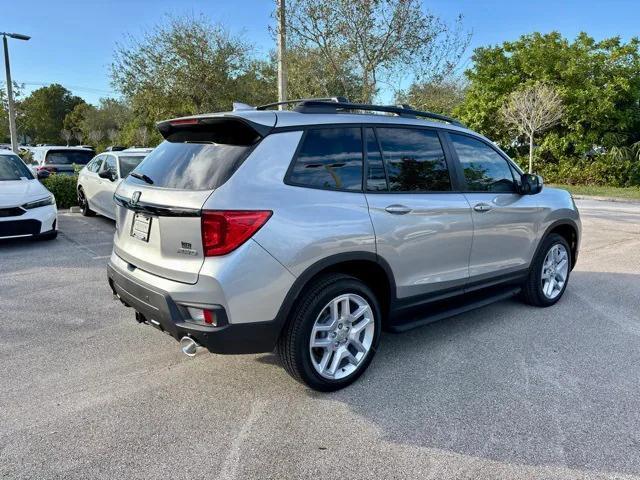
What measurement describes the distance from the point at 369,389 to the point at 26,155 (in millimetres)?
18435

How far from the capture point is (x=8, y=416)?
9.55ft

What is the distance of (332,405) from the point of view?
3.09 m

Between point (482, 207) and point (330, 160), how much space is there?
5.14 ft

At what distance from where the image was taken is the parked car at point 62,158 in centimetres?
1452

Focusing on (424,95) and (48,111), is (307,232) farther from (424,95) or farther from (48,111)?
(48,111)

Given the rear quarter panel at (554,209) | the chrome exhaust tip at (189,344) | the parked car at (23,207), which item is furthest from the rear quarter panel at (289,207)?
the parked car at (23,207)

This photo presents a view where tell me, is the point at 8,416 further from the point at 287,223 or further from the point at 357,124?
the point at 357,124

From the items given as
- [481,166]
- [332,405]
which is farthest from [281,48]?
[332,405]

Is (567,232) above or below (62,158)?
below

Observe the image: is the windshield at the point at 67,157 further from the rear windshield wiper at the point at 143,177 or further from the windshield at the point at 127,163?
the rear windshield wiper at the point at 143,177

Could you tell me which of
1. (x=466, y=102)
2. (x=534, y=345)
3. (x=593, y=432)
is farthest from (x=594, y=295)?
(x=466, y=102)

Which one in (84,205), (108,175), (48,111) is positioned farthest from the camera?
(48,111)

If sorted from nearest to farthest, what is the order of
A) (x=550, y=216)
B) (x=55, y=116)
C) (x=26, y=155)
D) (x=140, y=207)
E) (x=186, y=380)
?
(x=140, y=207)
(x=186, y=380)
(x=550, y=216)
(x=26, y=155)
(x=55, y=116)

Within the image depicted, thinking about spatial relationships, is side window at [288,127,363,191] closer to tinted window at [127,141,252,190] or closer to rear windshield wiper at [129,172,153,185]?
tinted window at [127,141,252,190]
